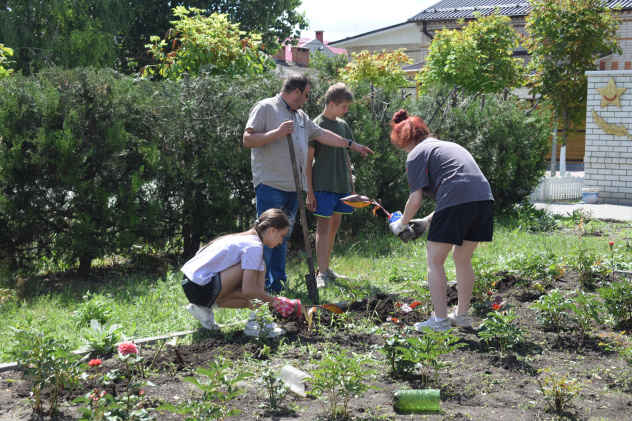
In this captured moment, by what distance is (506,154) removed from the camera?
33.3 feet

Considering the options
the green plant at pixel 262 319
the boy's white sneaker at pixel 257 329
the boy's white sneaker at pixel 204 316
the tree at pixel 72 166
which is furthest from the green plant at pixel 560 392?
the tree at pixel 72 166

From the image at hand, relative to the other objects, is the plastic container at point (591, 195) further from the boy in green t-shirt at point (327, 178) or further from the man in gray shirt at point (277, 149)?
the man in gray shirt at point (277, 149)

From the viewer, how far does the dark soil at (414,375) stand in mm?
3002

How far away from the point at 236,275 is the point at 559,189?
11320mm

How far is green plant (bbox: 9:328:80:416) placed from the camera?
9.54 ft

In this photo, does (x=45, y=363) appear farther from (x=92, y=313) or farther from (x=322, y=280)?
(x=322, y=280)

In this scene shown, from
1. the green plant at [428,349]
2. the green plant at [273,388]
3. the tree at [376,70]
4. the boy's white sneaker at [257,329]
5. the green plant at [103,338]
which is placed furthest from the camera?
the tree at [376,70]

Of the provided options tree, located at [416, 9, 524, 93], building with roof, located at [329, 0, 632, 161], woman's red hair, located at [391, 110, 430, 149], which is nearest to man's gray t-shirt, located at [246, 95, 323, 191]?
woman's red hair, located at [391, 110, 430, 149]

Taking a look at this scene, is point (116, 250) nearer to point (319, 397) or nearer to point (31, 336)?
point (31, 336)

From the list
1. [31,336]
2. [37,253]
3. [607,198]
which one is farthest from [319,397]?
[607,198]

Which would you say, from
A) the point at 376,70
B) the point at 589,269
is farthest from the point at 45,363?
the point at 376,70

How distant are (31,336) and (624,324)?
3.84 metres

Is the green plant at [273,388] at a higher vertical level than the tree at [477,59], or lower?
lower

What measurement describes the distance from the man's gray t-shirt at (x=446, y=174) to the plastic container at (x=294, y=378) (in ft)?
5.07
